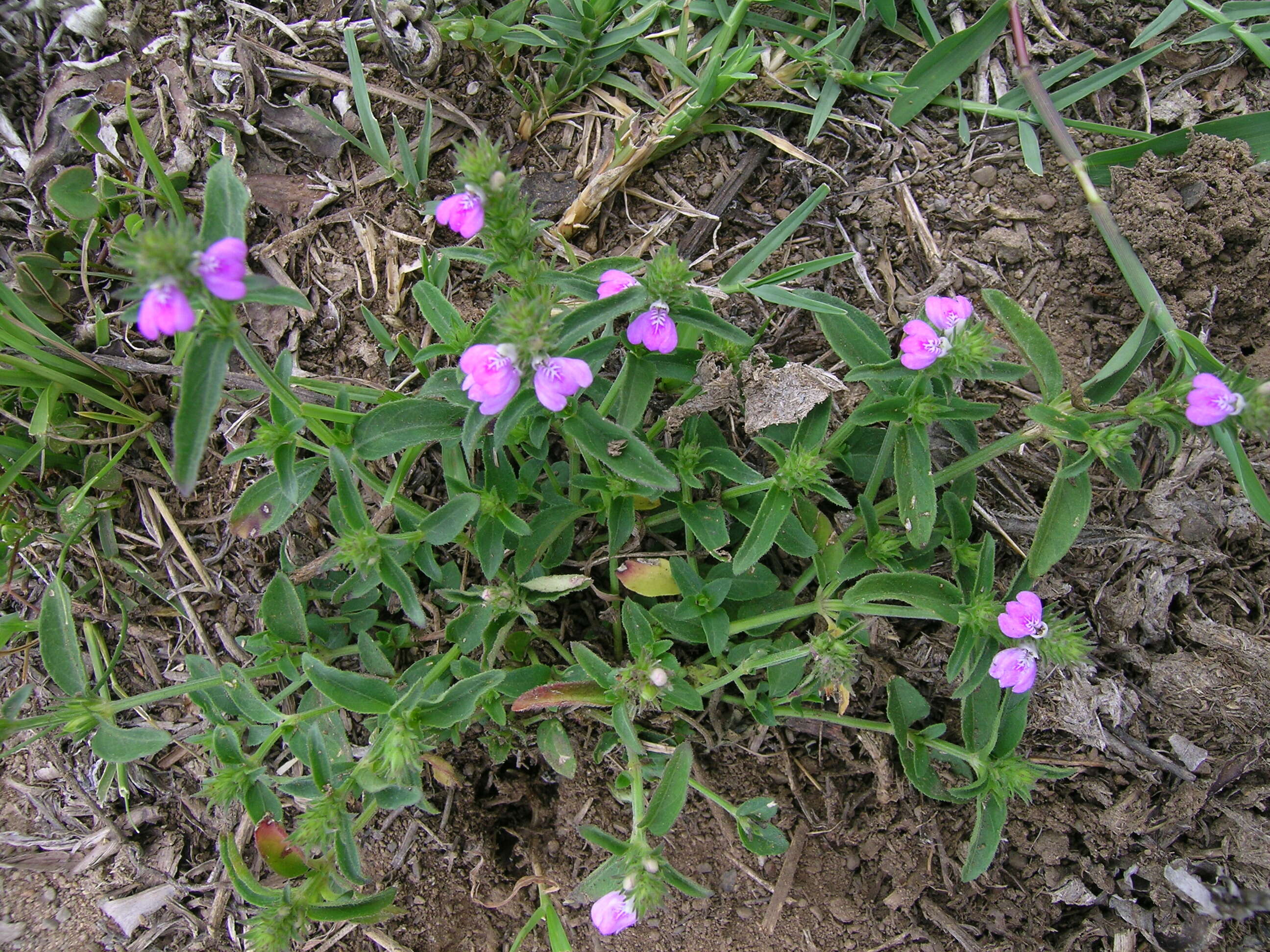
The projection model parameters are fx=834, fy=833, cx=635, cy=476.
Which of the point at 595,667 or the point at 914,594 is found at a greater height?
the point at 914,594

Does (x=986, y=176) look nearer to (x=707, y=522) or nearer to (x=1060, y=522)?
(x=1060, y=522)

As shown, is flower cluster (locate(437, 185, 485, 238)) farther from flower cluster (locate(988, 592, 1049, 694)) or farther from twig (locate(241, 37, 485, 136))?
flower cluster (locate(988, 592, 1049, 694))

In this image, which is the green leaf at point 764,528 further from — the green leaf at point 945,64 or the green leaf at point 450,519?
the green leaf at point 945,64

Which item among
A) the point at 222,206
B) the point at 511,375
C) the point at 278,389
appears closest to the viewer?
the point at 222,206

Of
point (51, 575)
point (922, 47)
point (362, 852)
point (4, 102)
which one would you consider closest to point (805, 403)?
point (922, 47)

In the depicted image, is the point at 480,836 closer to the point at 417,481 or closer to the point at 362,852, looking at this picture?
the point at 362,852

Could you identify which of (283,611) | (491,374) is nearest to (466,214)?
(491,374)

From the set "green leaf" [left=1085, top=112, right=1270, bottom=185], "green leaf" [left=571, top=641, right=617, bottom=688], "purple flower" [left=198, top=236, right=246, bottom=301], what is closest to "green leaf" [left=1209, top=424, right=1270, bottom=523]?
"green leaf" [left=1085, top=112, right=1270, bottom=185]
